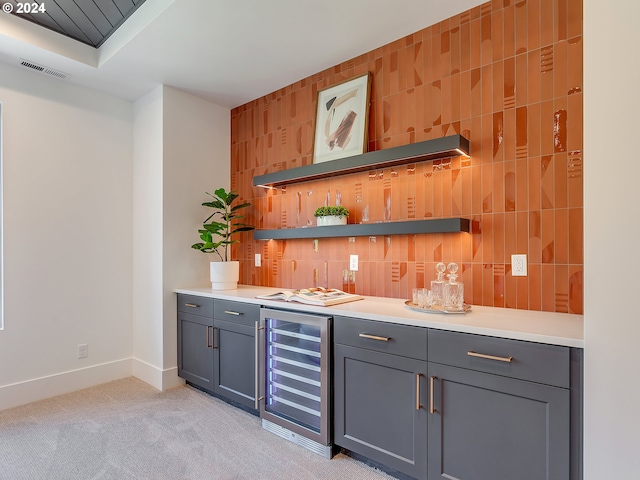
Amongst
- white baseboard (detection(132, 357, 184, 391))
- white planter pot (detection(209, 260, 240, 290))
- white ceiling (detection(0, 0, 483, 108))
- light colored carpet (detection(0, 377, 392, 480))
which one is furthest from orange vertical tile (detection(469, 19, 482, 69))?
white baseboard (detection(132, 357, 184, 391))

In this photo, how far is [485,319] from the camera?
5.83 feet

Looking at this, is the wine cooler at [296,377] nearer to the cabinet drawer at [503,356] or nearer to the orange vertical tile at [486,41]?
the cabinet drawer at [503,356]

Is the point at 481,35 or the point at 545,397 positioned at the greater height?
the point at 481,35

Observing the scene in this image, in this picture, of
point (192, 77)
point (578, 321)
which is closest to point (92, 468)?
point (578, 321)

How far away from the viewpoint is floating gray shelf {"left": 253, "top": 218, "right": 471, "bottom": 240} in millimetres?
2129

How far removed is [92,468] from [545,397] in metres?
2.38

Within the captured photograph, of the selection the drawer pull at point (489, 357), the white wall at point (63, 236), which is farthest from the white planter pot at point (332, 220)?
the white wall at point (63, 236)

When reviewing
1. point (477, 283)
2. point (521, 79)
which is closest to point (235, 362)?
point (477, 283)

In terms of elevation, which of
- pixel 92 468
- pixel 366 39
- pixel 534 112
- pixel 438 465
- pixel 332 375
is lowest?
pixel 92 468

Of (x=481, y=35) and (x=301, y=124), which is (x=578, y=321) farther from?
(x=301, y=124)

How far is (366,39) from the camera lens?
260 cm

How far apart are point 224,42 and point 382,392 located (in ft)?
8.36

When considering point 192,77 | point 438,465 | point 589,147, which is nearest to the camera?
point 589,147

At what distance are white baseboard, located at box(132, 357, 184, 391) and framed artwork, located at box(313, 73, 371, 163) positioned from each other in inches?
89.6
